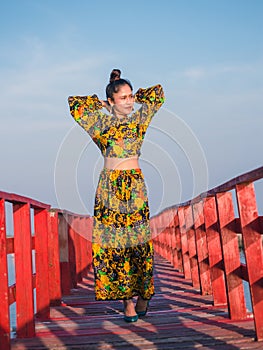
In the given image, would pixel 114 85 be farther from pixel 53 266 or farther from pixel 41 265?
pixel 53 266

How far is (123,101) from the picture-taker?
3148mm

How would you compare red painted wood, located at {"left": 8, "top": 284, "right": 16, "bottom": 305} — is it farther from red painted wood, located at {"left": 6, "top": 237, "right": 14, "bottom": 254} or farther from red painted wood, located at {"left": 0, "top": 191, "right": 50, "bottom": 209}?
red painted wood, located at {"left": 0, "top": 191, "right": 50, "bottom": 209}

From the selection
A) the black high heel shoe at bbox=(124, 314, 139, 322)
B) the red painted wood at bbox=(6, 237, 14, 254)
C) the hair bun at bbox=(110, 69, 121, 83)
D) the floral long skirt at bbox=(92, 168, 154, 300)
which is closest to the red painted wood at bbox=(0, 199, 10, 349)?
the red painted wood at bbox=(6, 237, 14, 254)

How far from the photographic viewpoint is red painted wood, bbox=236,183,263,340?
8.29ft

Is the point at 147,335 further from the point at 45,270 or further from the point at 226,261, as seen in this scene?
the point at 45,270

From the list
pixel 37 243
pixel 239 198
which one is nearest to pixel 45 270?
pixel 37 243

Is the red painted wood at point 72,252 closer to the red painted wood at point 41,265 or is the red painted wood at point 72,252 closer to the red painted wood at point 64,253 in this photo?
the red painted wood at point 64,253

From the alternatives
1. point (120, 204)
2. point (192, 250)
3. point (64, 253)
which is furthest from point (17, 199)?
point (192, 250)

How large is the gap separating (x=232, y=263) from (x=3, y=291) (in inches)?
54.8

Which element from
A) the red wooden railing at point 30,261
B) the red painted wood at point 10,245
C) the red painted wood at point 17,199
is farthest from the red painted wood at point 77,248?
the red painted wood at point 10,245

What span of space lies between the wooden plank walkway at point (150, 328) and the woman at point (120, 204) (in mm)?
247

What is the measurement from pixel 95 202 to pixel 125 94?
0.71 m

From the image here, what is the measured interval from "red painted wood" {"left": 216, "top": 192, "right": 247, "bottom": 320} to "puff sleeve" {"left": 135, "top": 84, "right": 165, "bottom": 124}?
763mm

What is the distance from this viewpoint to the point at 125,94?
3145mm
